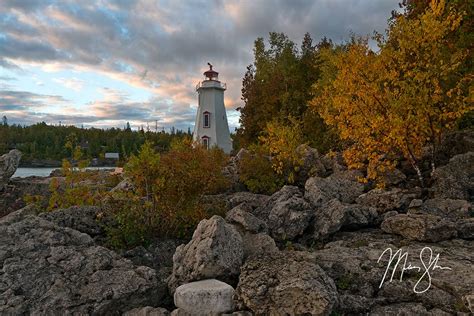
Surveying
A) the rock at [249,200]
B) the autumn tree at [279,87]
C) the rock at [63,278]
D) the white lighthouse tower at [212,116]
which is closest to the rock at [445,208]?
the rock at [249,200]

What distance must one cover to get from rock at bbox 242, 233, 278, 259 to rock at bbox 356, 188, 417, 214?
465 cm

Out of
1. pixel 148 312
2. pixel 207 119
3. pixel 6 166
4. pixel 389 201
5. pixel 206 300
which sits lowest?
pixel 148 312

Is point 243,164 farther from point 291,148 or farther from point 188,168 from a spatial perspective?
point 188,168

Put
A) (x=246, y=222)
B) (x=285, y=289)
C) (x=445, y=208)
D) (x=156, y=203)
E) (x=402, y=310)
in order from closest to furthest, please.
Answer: (x=285, y=289) < (x=402, y=310) < (x=246, y=222) < (x=156, y=203) < (x=445, y=208)

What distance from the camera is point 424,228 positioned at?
8969 mm

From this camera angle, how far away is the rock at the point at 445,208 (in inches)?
416

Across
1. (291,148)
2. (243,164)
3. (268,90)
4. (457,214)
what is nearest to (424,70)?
(457,214)

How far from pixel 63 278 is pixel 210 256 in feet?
8.69

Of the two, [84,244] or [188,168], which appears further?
[188,168]

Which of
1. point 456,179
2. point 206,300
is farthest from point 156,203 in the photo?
point 456,179

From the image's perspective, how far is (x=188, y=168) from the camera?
36.9ft

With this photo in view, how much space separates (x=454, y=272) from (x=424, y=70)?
8.38 meters

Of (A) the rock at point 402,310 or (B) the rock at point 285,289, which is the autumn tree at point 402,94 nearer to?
(A) the rock at point 402,310

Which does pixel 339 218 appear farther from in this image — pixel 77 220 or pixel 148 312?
pixel 77 220
